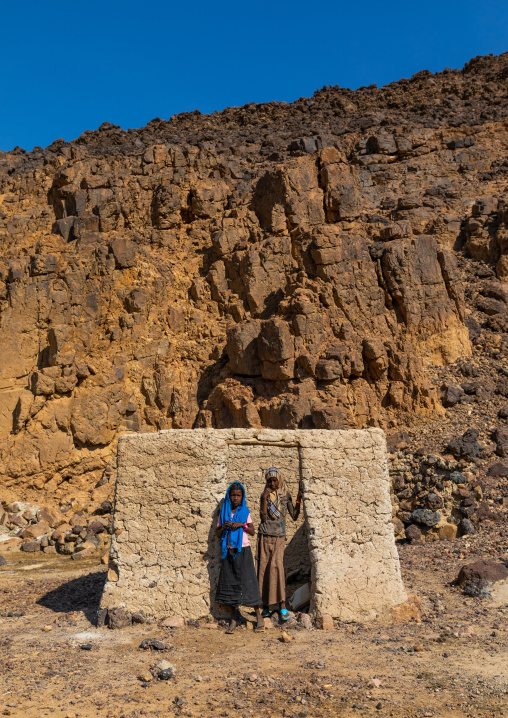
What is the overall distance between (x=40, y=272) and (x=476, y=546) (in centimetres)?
1270

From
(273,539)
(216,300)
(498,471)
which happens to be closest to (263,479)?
(273,539)

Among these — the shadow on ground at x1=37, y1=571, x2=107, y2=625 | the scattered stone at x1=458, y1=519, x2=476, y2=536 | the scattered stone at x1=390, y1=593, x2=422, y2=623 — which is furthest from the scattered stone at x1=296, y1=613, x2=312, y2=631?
the scattered stone at x1=458, y1=519, x2=476, y2=536

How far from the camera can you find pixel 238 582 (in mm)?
5809

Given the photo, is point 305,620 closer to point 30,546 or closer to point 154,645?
point 154,645

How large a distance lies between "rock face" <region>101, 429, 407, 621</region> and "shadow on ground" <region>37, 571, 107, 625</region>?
2.79ft

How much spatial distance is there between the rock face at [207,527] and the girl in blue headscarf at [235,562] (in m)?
0.17

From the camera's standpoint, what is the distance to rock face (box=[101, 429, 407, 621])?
5969mm

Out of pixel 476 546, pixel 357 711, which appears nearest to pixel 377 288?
pixel 476 546

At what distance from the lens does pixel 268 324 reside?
1373cm

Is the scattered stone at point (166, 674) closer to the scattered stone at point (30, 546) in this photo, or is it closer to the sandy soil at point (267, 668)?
the sandy soil at point (267, 668)

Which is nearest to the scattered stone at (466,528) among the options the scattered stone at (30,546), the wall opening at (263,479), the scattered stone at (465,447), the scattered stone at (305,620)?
the scattered stone at (465,447)

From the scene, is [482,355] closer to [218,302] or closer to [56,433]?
[218,302]

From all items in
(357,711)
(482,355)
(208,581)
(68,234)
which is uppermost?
(68,234)

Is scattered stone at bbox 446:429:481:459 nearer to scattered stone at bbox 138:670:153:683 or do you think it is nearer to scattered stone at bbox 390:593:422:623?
scattered stone at bbox 390:593:422:623
